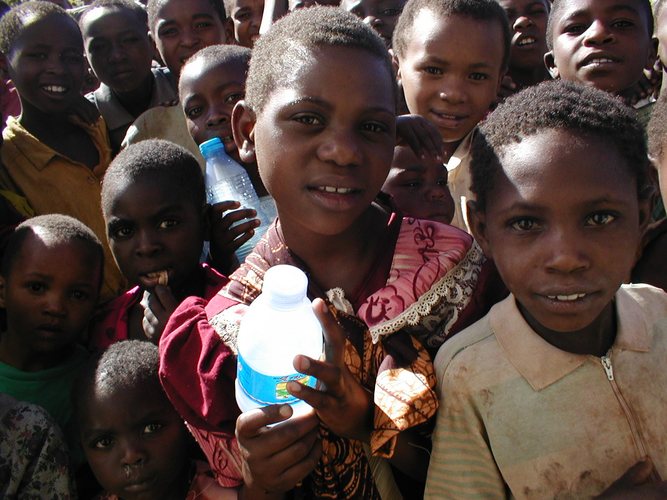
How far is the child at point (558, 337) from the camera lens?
4.78 ft

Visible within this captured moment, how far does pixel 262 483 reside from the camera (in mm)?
1496

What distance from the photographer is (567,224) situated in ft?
4.76

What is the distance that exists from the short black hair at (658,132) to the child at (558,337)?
13.4 inches

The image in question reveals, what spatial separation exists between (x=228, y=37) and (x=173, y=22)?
0.61 meters

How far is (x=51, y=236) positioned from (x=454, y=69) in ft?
5.81

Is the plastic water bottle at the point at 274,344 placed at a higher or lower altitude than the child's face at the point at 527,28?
lower

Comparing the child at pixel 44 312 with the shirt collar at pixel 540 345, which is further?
the child at pixel 44 312

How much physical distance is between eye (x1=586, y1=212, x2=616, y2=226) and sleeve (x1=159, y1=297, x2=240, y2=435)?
2.99ft

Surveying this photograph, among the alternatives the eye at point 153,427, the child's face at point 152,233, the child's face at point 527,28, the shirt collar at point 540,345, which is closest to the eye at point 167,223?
the child's face at point 152,233

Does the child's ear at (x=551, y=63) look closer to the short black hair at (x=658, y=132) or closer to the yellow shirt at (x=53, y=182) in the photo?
the short black hair at (x=658, y=132)

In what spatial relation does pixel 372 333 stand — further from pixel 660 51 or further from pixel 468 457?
pixel 660 51

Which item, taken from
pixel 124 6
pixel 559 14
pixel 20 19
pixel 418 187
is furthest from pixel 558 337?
pixel 124 6

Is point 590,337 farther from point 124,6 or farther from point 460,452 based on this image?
point 124,6

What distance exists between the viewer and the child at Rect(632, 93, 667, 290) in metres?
1.86
